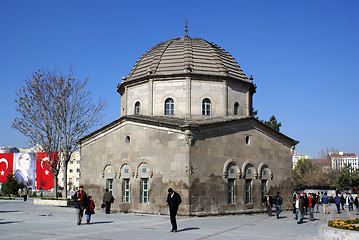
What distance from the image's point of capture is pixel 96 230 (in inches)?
576

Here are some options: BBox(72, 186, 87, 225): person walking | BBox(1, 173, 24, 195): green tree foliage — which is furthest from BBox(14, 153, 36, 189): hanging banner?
BBox(72, 186, 87, 225): person walking

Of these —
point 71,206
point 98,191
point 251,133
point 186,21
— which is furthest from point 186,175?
point 186,21

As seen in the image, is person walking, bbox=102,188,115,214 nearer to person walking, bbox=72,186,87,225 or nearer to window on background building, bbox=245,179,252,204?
person walking, bbox=72,186,87,225

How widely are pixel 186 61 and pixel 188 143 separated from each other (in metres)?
9.44

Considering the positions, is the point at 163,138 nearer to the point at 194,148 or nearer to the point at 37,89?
the point at 194,148

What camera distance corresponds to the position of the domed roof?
93.8 feet

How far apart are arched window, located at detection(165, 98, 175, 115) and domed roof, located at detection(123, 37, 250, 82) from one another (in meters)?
2.06

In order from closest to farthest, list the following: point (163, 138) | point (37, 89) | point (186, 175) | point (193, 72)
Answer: point (186, 175) < point (163, 138) < point (193, 72) < point (37, 89)

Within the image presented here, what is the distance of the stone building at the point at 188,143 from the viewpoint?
21.9m

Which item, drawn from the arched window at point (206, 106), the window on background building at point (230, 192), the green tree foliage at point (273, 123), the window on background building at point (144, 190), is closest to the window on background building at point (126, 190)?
the window on background building at point (144, 190)

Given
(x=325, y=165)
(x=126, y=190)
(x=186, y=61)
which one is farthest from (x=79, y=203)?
(x=325, y=165)

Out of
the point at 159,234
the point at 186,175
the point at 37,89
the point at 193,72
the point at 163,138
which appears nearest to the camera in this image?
the point at 159,234

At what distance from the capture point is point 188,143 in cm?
2133

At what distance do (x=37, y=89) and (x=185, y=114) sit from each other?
14.1m
